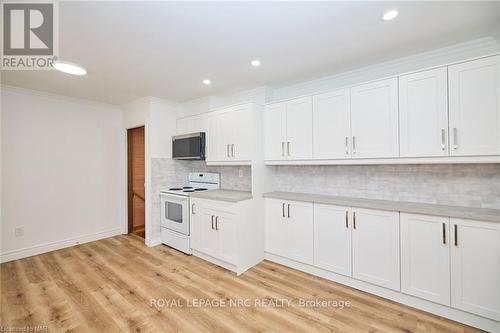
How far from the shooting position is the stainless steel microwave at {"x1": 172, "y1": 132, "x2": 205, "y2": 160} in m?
3.53

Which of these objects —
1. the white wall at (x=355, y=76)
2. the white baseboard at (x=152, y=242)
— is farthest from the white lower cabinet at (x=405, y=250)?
the white baseboard at (x=152, y=242)

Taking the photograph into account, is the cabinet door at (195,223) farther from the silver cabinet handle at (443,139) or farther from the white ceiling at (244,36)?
the silver cabinet handle at (443,139)

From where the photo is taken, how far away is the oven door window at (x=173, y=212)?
136 inches

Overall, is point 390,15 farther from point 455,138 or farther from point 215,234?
point 215,234

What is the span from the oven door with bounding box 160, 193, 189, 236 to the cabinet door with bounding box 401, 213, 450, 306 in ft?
9.01

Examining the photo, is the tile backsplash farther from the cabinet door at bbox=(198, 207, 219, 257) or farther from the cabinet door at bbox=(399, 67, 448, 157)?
the cabinet door at bbox=(198, 207, 219, 257)

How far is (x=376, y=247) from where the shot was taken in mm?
2219

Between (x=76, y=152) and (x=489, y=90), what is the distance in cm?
538

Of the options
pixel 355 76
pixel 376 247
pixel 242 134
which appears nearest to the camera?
pixel 376 247

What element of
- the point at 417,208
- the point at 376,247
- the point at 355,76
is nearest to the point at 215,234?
the point at 376,247

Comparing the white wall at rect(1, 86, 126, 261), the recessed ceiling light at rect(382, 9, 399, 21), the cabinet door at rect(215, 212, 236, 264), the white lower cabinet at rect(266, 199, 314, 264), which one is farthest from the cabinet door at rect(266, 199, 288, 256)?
the white wall at rect(1, 86, 126, 261)

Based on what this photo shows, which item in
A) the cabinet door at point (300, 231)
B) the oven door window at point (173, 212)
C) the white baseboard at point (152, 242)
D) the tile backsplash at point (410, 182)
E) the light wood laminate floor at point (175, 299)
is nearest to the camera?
the light wood laminate floor at point (175, 299)

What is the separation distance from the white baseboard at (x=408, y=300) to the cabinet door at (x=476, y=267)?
0.25 ft

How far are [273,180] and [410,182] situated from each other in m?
1.71
